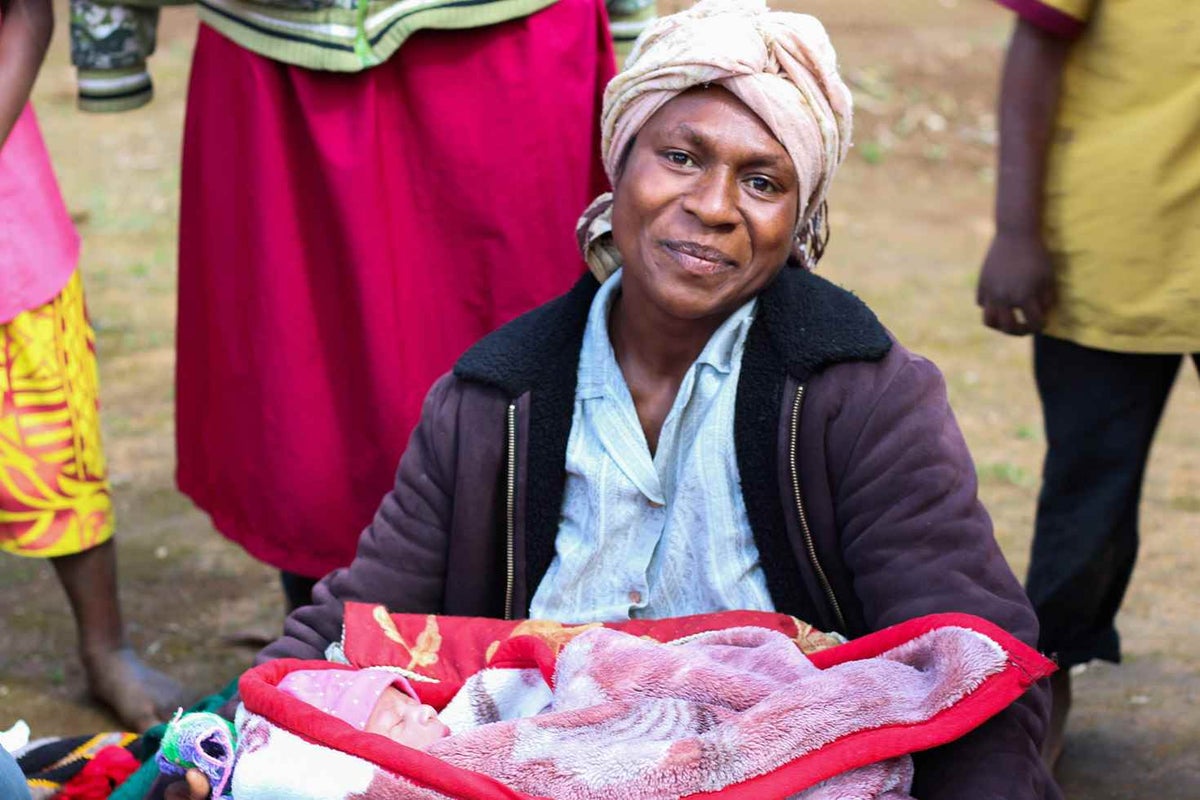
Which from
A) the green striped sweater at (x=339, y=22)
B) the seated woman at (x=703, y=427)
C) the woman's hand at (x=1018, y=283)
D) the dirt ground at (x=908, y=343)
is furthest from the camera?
the dirt ground at (x=908, y=343)

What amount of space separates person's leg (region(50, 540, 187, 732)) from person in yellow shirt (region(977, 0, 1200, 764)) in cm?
183

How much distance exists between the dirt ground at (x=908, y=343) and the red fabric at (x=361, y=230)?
A: 818 millimetres

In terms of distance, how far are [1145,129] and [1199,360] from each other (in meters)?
0.43

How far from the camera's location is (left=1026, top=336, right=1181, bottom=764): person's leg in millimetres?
3047

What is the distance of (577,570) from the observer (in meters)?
2.58

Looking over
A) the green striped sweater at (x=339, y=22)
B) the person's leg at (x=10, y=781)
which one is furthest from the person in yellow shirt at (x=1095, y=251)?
the person's leg at (x=10, y=781)

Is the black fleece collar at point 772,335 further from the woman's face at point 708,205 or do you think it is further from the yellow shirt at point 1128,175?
the yellow shirt at point 1128,175

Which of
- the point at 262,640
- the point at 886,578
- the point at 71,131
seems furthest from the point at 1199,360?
the point at 71,131

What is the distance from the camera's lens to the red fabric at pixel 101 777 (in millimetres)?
2820

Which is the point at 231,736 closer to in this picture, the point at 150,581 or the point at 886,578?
the point at 886,578

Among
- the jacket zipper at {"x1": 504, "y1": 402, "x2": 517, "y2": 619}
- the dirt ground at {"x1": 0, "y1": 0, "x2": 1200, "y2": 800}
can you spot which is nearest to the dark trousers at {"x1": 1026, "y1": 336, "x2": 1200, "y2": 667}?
the dirt ground at {"x1": 0, "y1": 0, "x2": 1200, "y2": 800}

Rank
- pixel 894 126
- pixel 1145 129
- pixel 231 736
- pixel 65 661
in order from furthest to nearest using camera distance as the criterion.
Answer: pixel 894 126, pixel 65 661, pixel 1145 129, pixel 231 736

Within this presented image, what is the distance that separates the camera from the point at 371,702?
2305 millimetres

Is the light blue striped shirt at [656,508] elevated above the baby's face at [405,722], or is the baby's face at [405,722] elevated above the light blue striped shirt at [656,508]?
the light blue striped shirt at [656,508]
